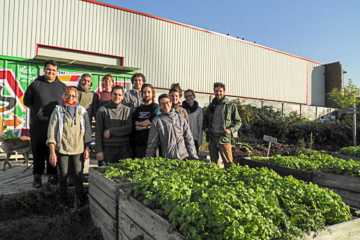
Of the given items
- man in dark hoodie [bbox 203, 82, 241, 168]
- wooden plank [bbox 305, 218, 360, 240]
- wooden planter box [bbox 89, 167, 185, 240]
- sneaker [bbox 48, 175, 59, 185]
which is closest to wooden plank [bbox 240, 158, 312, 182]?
man in dark hoodie [bbox 203, 82, 241, 168]

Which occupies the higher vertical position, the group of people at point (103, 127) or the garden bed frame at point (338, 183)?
the group of people at point (103, 127)

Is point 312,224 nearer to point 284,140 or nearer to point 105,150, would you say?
point 105,150

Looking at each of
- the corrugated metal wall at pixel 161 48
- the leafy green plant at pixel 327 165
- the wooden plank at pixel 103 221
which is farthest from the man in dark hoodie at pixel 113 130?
the corrugated metal wall at pixel 161 48

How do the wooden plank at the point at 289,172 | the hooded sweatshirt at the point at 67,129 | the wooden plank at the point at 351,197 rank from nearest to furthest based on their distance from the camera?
the wooden plank at the point at 351,197 → the hooded sweatshirt at the point at 67,129 → the wooden plank at the point at 289,172

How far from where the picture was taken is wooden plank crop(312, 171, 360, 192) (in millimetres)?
3550

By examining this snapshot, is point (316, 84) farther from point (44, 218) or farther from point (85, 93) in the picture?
point (44, 218)

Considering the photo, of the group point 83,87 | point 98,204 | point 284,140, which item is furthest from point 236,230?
point 284,140

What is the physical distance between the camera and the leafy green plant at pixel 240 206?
1.63 metres

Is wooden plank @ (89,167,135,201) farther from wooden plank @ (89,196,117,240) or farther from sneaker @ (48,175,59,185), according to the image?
sneaker @ (48,175,59,185)

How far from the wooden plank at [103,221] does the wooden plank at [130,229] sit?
17cm

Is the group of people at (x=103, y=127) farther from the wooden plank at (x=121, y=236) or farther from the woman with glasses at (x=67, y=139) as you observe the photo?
the wooden plank at (x=121, y=236)

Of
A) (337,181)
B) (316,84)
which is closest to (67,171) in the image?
(337,181)

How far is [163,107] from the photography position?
384 cm

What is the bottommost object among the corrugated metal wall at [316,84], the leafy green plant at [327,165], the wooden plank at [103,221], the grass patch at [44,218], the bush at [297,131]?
the grass patch at [44,218]
